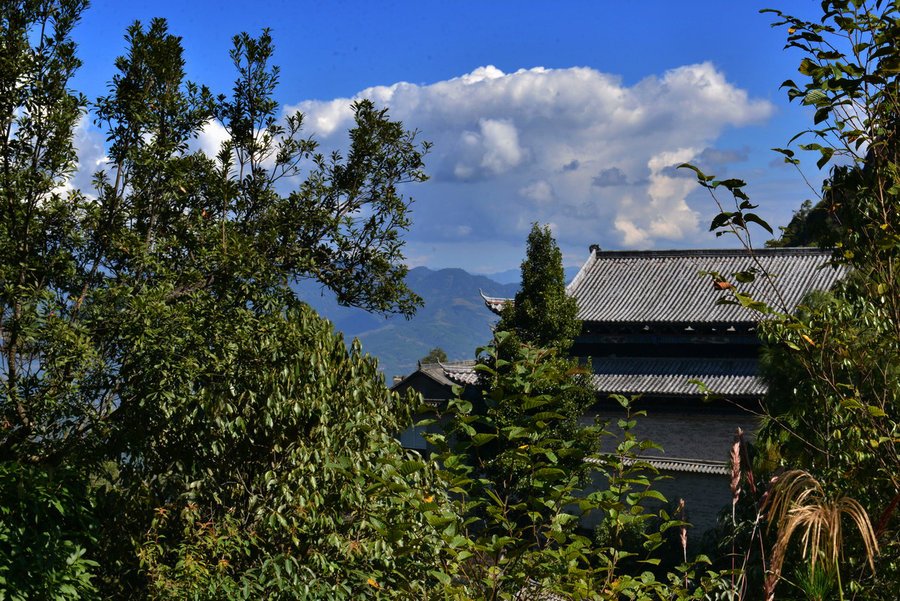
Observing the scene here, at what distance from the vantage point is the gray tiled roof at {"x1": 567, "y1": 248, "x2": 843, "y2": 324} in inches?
1022

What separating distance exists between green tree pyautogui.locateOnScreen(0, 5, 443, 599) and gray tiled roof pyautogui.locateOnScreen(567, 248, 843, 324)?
65.0 feet

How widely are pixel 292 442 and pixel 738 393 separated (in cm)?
2000

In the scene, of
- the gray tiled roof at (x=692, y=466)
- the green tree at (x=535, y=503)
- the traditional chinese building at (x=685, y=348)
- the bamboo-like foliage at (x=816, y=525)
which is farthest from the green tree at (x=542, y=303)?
the bamboo-like foliage at (x=816, y=525)

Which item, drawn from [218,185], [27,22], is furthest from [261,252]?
[27,22]

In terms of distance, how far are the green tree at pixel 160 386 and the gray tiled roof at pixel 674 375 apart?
695 inches

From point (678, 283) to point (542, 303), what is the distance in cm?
907

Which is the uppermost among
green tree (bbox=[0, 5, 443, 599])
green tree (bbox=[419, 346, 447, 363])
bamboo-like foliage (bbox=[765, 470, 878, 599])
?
green tree (bbox=[419, 346, 447, 363])

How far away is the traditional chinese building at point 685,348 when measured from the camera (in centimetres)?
2478

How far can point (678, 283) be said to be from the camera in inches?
1110

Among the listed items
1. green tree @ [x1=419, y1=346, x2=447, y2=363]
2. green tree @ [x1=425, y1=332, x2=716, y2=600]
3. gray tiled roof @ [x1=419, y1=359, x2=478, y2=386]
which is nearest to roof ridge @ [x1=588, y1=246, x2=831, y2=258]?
gray tiled roof @ [x1=419, y1=359, x2=478, y2=386]

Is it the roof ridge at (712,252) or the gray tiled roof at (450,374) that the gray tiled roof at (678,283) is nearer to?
the roof ridge at (712,252)

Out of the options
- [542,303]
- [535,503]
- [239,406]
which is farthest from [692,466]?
[535,503]

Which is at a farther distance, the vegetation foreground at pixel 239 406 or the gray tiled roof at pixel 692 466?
the gray tiled roof at pixel 692 466

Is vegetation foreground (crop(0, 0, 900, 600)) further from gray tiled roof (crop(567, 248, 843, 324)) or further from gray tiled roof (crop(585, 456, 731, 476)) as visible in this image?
gray tiled roof (crop(567, 248, 843, 324))
